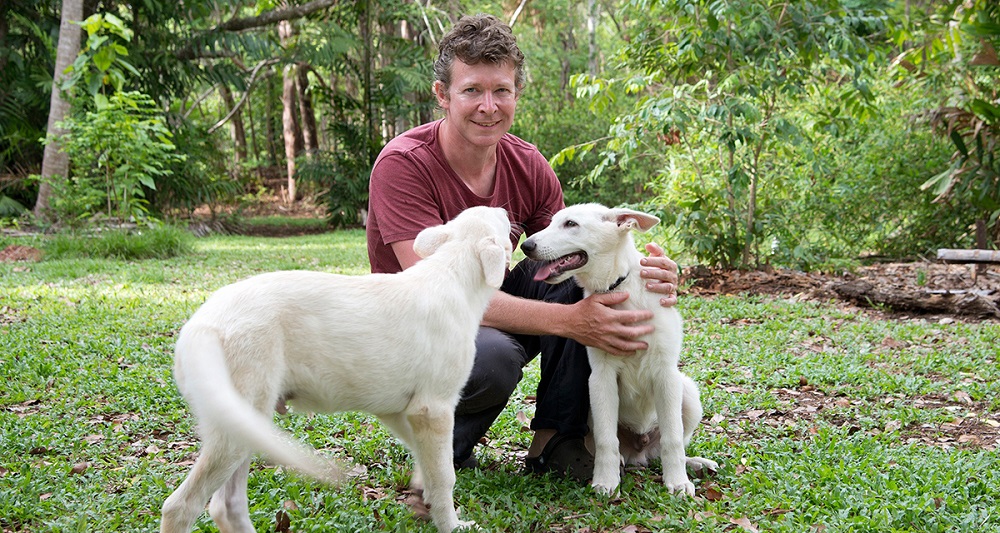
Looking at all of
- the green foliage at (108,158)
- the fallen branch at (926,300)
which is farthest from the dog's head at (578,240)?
the green foliage at (108,158)

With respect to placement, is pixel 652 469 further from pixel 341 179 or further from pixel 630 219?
pixel 341 179

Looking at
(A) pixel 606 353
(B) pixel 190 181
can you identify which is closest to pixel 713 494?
(A) pixel 606 353

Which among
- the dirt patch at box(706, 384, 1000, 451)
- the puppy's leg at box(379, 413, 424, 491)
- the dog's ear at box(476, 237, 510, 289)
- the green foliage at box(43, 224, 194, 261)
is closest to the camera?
the dog's ear at box(476, 237, 510, 289)

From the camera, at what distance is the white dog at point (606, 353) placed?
11.2ft

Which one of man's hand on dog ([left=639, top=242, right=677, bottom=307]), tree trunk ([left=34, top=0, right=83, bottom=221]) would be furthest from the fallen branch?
tree trunk ([left=34, top=0, right=83, bottom=221])

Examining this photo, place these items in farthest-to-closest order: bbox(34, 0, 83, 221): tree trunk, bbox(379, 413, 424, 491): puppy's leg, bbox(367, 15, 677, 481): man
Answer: bbox(34, 0, 83, 221): tree trunk
bbox(367, 15, 677, 481): man
bbox(379, 413, 424, 491): puppy's leg

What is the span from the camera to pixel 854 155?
11.2m

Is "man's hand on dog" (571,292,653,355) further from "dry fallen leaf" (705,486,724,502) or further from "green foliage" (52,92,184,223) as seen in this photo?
"green foliage" (52,92,184,223)

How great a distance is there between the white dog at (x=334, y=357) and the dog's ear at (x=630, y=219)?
25.2 inches

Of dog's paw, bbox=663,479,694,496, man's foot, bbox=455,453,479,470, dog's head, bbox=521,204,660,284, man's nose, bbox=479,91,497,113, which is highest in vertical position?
man's nose, bbox=479,91,497,113

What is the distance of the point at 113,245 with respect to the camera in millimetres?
10828

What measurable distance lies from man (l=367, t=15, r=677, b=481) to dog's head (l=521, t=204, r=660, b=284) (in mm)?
154

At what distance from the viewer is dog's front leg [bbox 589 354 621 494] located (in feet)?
11.3

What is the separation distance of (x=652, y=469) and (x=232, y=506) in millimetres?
1990
